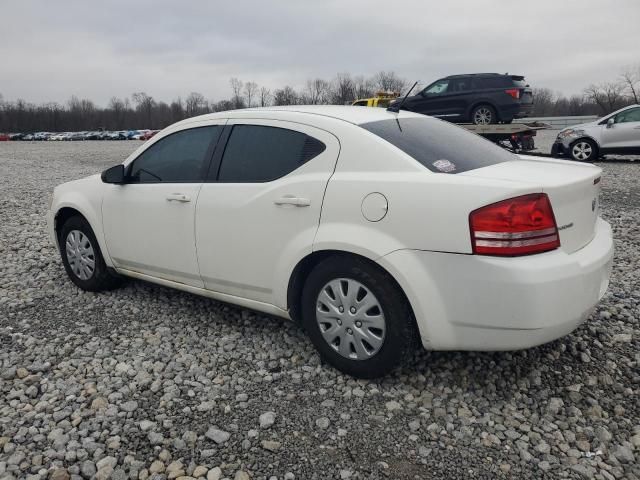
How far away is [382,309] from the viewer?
9.25 ft

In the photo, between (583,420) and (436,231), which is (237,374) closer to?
(436,231)

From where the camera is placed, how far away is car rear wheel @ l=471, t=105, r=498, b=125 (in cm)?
1380

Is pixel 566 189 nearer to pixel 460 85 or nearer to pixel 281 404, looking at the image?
pixel 281 404

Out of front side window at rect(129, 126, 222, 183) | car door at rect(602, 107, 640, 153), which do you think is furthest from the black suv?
front side window at rect(129, 126, 222, 183)

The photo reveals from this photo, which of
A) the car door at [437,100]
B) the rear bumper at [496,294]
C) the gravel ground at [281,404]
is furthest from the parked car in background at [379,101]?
the rear bumper at [496,294]

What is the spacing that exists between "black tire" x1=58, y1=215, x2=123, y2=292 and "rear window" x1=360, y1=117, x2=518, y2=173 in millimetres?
2726

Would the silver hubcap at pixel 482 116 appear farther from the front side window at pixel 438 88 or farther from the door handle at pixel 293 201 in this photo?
the door handle at pixel 293 201

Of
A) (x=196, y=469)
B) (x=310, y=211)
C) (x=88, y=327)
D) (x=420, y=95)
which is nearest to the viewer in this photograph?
(x=196, y=469)

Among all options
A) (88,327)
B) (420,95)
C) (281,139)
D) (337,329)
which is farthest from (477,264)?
(420,95)

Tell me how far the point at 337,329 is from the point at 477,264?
934 millimetres

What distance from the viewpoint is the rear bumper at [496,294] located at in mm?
2475

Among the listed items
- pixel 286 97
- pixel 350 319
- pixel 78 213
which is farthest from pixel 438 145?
pixel 286 97

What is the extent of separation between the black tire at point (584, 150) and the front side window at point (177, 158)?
12.4m

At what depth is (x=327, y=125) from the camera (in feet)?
10.4
